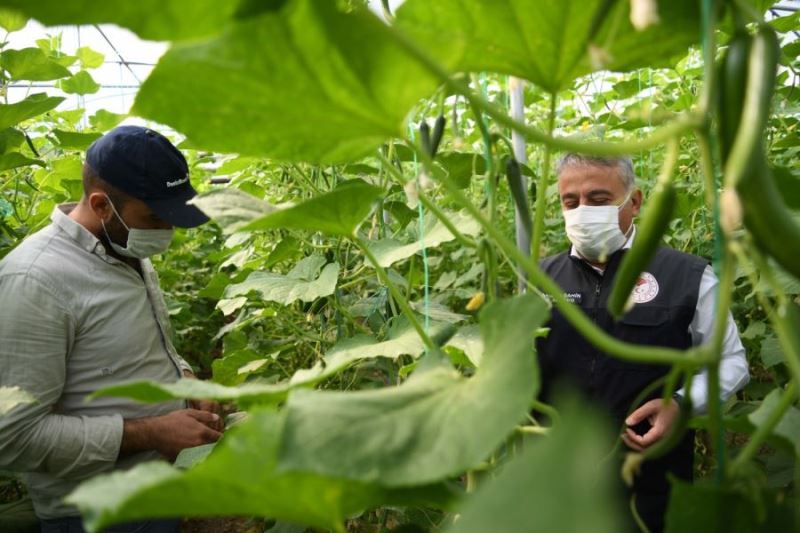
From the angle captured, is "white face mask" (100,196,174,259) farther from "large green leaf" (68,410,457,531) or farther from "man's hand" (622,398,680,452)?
"large green leaf" (68,410,457,531)

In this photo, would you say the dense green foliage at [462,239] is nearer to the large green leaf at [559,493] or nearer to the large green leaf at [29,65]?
the large green leaf at [559,493]

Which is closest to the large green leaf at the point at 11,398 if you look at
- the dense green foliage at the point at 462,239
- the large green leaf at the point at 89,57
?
the dense green foliage at the point at 462,239

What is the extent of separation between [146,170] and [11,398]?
0.71 meters

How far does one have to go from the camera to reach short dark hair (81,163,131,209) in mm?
1670

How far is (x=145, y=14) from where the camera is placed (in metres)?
0.34

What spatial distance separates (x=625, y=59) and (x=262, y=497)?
410 millimetres

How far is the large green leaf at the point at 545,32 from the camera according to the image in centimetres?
44

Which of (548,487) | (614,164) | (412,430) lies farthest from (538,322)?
(614,164)

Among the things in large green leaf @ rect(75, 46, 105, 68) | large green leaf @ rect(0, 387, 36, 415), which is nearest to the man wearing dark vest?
large green leaf @ rect(0, 387, 36, 415)

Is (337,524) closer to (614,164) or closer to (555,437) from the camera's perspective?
(555,437)

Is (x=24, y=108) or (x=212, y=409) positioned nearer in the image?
(x=24, y=108)

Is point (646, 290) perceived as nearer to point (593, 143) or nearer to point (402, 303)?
point (402, 303)

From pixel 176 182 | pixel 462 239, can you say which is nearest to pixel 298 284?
pixel 176 182

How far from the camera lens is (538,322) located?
380mm
